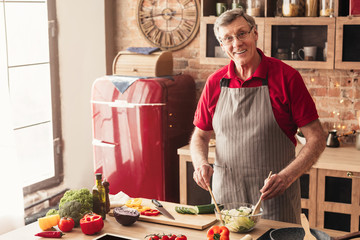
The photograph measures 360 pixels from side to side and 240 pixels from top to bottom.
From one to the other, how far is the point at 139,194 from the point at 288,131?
2.05 metres

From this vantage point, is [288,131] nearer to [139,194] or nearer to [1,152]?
[139,194]

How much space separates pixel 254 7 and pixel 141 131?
1378 millimetres

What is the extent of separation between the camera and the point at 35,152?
16.7ft

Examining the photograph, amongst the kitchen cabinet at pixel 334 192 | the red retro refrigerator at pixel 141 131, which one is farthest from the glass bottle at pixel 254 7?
the kitchen cabinet at pixel 334 192

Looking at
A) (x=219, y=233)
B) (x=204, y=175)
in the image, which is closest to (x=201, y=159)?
(x=204, y=175)

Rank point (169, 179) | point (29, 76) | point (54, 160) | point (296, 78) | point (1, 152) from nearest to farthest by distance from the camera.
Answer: point (296, 78) → point (1, 152) → point (169, 179) → point (29, 76) → point (54, 160)

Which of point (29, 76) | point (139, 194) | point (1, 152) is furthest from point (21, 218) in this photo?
point (29, 76)

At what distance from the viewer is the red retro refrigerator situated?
4383mm

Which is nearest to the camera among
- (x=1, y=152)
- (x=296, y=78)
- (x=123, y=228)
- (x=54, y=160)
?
(x=123, y=228)

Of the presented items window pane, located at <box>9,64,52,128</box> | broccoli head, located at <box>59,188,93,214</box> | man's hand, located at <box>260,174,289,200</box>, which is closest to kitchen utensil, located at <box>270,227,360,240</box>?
man's hand, located at <box>260,174,289,200</box>

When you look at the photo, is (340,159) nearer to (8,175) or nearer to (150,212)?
(150,212)

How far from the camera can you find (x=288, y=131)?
9.25 ft

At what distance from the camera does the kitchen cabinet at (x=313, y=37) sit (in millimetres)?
3865

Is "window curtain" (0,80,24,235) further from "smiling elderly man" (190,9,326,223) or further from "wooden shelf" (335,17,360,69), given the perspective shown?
"wooden shelf" (335,17,360,69)
